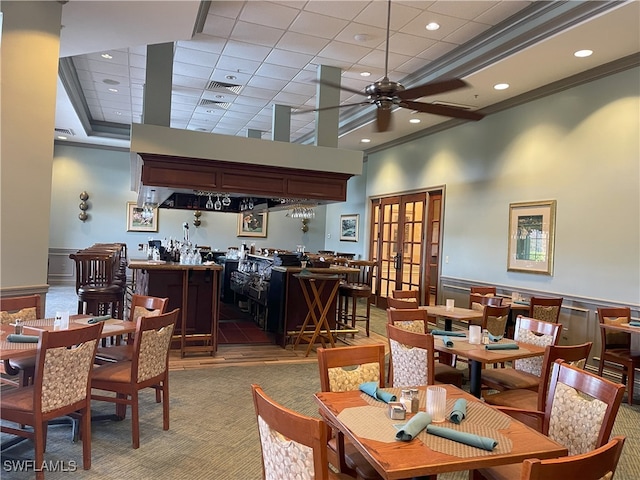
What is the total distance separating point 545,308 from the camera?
18.4 ft

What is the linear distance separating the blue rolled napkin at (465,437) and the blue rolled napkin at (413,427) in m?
0.03

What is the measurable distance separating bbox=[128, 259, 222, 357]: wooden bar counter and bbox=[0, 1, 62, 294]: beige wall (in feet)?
4.56

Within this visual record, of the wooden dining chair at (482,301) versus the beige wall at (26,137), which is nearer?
the beige wall at (26,137)

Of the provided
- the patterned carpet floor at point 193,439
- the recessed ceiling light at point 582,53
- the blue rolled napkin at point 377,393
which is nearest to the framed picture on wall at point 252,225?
the patterned carpet floor at point 193,439

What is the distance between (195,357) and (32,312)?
6.95ft

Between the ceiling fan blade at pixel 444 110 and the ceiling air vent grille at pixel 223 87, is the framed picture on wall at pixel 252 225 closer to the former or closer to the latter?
the ceiling air vent grille at pixel 223 87

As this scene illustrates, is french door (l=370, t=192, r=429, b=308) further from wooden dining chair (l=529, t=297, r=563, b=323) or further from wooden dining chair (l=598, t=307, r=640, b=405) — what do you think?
wooden dining chair (l=598, t=307, r=640, b=405)

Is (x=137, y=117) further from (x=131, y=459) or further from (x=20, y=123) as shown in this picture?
(x=131, y=459)

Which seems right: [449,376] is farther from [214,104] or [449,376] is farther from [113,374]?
[214,104]

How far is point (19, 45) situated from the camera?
Result: 3826 mm

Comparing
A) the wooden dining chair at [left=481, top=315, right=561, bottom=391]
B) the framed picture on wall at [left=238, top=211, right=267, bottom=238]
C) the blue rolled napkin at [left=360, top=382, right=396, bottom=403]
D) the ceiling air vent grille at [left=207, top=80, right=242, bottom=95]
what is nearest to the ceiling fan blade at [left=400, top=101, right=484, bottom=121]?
the wooden dining chair at [left=481, top=315, right=561, bottom=391]

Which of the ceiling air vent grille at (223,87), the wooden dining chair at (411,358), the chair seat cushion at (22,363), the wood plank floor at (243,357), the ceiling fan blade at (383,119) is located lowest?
the wood plank floor at (243,357)

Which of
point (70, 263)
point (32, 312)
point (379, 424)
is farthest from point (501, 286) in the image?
point (70, 263)

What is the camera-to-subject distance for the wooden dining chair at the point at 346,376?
220cm
